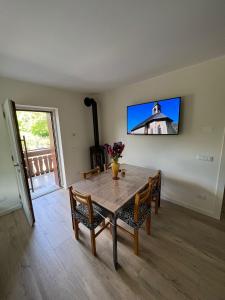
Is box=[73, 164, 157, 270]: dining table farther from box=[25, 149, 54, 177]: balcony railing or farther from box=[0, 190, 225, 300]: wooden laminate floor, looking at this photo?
box=[25, 149, 54, 177]: balcony railing

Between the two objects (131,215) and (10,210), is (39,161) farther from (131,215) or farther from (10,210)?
(131,215)

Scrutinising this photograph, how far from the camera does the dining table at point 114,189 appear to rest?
1.42m

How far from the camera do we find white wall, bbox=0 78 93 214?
2.38 meters

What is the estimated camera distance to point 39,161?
4.42 metres

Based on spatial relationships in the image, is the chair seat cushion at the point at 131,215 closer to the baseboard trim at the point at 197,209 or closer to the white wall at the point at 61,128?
the baseboard trim at the point at 197,209

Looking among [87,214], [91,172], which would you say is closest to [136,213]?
[87,214]

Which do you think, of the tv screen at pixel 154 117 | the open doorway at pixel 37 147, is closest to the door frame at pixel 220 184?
the tv screen at pixel 154 117

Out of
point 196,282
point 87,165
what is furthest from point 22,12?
point 87,165

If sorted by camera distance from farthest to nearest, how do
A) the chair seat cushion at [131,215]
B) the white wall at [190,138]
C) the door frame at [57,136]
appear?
1. the door frame at [57,136]
2. the white wall at [190,138]
3. the chair seat cushion at [131,215]

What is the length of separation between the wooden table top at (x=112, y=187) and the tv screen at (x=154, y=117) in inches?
32.8

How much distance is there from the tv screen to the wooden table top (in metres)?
0.83

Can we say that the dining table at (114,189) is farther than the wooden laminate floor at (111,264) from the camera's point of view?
Yes

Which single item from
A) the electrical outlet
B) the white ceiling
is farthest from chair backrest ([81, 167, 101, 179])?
the electrical outlet

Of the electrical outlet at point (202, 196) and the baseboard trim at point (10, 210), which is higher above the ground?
the electrical outlet at point (202, 196)
